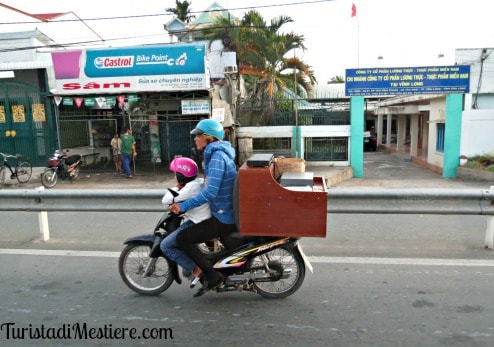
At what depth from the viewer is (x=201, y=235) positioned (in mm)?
3516

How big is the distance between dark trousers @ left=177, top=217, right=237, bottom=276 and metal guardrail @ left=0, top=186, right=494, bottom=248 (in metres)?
1.90

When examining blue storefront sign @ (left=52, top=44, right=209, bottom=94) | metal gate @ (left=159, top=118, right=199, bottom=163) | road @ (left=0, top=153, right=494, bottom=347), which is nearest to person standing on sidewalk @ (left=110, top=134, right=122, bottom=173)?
blue storefront sign @ (left=52, top=44, right=209, bottom=94)

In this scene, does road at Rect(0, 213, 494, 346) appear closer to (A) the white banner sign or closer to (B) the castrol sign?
(A) the white banner sign

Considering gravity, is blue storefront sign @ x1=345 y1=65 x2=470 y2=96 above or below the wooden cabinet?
above

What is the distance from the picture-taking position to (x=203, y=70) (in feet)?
43.8

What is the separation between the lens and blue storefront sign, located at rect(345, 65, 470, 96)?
50.5ft

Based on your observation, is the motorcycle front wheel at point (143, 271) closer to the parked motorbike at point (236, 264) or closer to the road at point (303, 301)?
the parked motorbike at point (236, 264)

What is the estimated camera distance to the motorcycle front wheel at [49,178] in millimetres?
12086

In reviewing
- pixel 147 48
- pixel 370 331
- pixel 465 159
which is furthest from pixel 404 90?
pixel 370 331

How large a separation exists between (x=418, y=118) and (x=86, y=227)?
2333cm

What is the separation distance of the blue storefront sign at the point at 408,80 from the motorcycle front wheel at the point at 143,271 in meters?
13.6

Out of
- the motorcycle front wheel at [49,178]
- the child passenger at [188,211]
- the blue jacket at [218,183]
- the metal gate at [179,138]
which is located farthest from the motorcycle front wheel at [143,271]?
the metal gate at [179,138]

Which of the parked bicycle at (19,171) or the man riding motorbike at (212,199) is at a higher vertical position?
the man riding motorbike at (212,199)

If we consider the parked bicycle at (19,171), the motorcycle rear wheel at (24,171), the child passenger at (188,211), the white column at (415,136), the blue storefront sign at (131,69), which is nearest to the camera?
the child passenger at (188,211)
